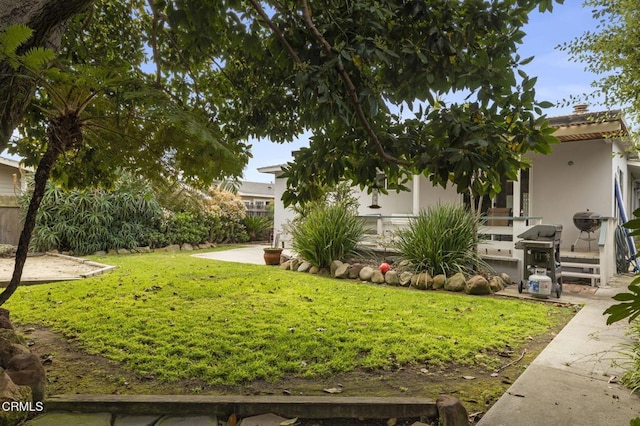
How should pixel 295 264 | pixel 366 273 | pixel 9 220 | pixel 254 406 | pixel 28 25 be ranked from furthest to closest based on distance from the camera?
pixel 9 220 → pixel 295 264 → pixel 366 273 → pixel 254 406 → pixel 28 25

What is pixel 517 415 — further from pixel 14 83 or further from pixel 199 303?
pixel 199 303

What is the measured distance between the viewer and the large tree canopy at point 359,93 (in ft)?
7.93

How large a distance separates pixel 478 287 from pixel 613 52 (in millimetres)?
5241

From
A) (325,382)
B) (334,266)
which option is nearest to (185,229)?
(334,266)

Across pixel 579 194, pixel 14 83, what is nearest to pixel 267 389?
pixel 14 83

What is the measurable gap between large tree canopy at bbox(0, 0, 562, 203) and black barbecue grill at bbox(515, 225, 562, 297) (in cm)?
413

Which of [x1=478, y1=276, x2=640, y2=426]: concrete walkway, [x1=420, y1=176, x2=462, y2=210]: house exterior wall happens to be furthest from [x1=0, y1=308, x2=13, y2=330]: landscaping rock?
[x1=420, y1=176, x2=462, y2=210]: house exterior wall

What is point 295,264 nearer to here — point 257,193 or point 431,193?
point 431,193

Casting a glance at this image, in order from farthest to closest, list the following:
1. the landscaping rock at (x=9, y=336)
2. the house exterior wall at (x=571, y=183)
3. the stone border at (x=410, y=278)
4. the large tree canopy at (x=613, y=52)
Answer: the house exterior wall at (x=571, y=183)
the large tree canopy at (x=613, y=52)
the stone border at (x=410, y=278)
the landscaping rock at (x=9, y=336)

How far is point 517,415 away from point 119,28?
20.4ft

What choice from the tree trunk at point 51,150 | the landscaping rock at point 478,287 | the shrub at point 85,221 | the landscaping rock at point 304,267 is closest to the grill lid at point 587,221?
the landscaping rock at point 478,287

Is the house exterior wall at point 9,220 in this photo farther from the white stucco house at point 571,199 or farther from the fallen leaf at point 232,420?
the fallen leaf at point 232,420

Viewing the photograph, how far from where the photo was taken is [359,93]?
9.33 ft

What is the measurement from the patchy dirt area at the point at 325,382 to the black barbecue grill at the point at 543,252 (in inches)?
132
